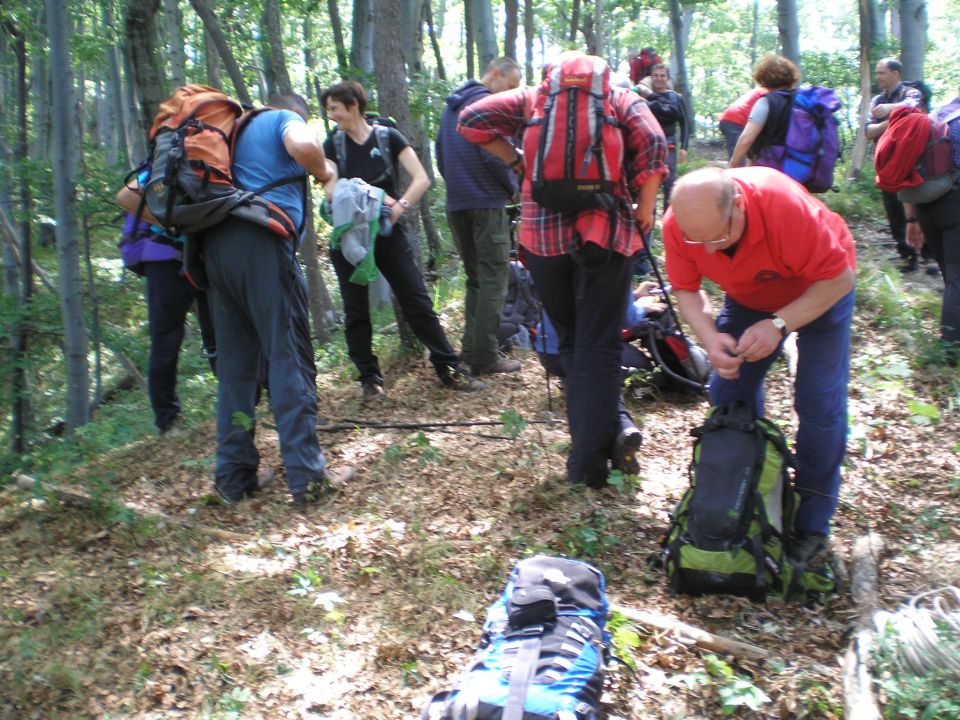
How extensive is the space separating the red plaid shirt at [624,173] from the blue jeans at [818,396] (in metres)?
0.66

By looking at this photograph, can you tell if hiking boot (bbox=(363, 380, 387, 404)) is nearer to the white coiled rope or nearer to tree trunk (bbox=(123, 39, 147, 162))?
the white coiled rope

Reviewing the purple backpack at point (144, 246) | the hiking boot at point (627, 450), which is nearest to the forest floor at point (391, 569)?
the hiking boot at point (627, 450)

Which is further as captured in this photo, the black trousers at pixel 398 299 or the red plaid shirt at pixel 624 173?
the black trousers at pixel 398 299

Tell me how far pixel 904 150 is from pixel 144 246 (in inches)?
199

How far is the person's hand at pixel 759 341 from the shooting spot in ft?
10.4

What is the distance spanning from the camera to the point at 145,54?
7.11 metres

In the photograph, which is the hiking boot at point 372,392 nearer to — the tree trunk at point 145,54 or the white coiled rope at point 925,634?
the tree trunk at point 145,54

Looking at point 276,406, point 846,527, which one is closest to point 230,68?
point 276,406

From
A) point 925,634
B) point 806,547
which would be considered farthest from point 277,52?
point 925,634

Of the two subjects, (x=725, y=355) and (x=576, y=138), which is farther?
(x=576, y=138)

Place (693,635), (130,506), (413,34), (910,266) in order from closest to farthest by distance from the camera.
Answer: (693,635)
(130,506)
(910,266)
(413,34)

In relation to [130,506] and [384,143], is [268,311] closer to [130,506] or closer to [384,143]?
[130,506]

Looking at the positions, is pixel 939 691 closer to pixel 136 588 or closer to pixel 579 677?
pixel 579 677

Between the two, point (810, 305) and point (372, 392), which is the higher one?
point (810, 305)
